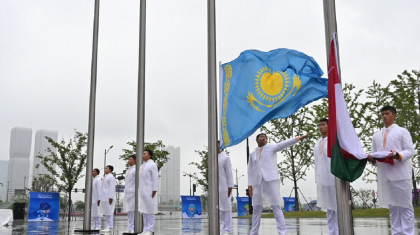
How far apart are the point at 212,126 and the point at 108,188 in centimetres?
855

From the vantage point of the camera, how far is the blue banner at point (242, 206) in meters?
31.3

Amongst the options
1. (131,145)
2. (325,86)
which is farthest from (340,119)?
(131,145)

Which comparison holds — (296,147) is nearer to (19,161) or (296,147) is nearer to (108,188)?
(108,188)

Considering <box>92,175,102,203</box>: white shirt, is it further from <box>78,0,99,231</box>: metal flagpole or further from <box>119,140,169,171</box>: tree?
<box>119,140,169,171</box>: tree

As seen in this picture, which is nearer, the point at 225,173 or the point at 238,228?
the point at 225,173

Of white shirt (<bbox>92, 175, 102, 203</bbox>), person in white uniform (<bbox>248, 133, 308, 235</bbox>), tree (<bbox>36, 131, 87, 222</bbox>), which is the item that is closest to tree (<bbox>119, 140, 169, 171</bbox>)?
tree (<bbox>36, 131, 87, 222</bbox>)

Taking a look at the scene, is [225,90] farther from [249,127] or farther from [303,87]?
[303,87]

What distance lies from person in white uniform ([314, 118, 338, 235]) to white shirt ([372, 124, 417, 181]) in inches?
49.3

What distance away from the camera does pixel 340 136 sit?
19.4 ft

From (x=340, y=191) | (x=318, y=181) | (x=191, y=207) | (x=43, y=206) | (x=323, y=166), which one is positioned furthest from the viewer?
(x=191, y=207)

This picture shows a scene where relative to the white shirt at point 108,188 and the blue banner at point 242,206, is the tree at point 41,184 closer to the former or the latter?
the blue banner at point 242,206

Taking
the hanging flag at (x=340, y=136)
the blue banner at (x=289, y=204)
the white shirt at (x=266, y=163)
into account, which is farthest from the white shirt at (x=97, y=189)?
the blue banner at (x=289, y=204)

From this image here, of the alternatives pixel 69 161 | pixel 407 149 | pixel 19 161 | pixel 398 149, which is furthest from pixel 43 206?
pixel 19 161

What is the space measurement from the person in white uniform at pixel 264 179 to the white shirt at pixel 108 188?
7.18 meters
